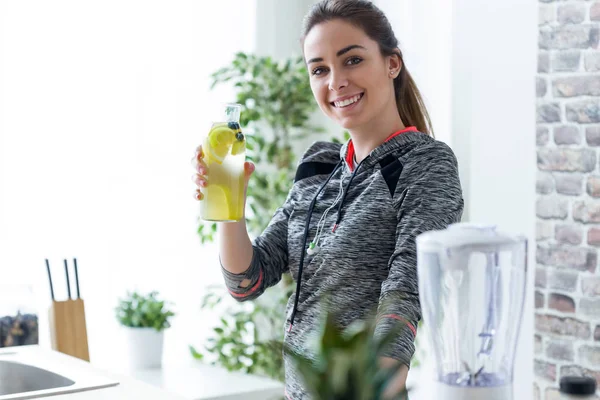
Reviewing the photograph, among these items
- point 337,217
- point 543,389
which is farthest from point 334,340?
point 543,389

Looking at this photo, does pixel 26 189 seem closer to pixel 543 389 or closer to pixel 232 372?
pixel 232 372

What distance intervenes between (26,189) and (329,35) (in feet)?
7.21

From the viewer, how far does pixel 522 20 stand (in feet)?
10.7

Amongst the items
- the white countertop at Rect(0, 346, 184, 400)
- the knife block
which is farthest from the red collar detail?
the knife block

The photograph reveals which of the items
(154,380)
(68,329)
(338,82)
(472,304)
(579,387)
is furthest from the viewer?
(154,380)

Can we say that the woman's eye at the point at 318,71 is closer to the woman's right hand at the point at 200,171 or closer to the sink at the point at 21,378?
the woman's right hand at the point at 200,171

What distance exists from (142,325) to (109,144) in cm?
82

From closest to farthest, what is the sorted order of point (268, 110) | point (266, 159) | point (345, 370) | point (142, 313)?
1. point (345, 370)
2. point (142, 313)
3. point (268, 110)
4. point (266, 159)

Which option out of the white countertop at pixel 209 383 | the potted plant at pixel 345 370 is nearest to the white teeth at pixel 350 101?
the potted plant at pixel 345 370

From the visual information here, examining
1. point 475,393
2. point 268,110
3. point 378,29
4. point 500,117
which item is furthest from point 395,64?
point 268,110

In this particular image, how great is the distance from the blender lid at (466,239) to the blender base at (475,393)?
0.55ft

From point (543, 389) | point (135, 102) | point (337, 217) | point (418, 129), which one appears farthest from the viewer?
point (135, 102)

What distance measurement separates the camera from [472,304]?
1057mm

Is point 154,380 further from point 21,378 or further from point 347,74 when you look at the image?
point 347,74
